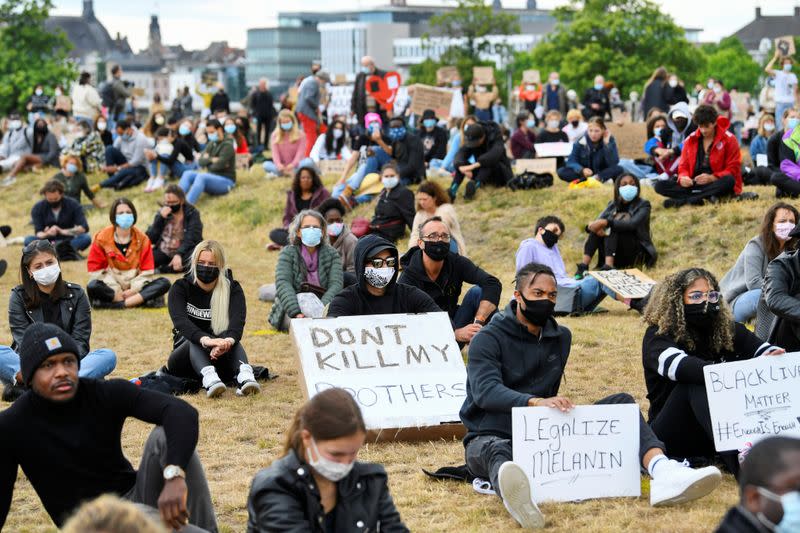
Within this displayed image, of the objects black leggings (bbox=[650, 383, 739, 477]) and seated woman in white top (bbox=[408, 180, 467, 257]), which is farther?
seated woman in white top (bbox=[408, 180, 467, 257])

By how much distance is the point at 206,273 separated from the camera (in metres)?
11.0

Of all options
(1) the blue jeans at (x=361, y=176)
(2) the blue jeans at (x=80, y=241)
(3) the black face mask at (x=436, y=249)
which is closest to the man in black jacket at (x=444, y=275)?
(3) the black face mask at (x=436, y=249)

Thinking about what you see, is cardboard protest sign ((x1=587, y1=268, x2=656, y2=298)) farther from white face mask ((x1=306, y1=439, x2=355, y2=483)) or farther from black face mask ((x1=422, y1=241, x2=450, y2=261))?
white face mask ((x1=306, y1=439, x2=355, y2=483))

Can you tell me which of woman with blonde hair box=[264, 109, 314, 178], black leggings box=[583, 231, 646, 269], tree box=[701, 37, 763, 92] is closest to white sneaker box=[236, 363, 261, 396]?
black leggings box=[583, 231, 646, 269]

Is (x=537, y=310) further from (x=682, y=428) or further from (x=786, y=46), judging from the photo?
(x=786, y=46)

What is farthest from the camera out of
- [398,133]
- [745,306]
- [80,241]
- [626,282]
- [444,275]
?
[398,133]

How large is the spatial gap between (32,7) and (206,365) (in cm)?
5428

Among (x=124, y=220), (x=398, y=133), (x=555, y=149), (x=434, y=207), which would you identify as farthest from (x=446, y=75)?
(x=124, y=220)

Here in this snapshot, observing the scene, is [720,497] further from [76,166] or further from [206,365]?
[76,166]

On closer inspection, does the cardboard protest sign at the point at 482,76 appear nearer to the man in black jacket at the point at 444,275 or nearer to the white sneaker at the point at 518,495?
the man in black jacket at the point at 444,275

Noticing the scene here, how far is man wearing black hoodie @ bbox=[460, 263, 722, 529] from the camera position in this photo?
7438mm

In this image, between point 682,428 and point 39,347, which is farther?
point 682,428

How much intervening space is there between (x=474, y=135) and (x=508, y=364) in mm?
13714

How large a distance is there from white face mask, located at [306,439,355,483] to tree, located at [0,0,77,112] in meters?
58.6
